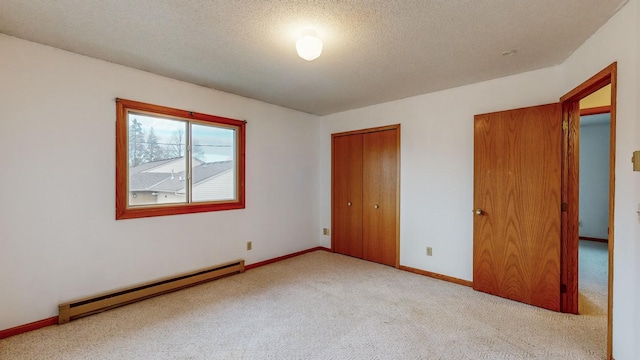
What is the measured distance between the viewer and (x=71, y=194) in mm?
2461

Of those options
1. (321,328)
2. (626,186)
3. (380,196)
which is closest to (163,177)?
(321,328)

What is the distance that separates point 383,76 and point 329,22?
122 centimetres

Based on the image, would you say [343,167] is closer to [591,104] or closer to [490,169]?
[490,169]

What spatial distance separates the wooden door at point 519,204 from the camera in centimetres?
260

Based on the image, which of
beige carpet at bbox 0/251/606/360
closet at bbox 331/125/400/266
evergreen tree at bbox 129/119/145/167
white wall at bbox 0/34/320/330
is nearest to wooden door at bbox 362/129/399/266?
closet at bbox 331/125/400/266

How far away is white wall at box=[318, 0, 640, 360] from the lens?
1680 millimetres

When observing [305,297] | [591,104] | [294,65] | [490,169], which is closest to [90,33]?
[294,65]

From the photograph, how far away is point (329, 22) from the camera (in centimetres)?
198

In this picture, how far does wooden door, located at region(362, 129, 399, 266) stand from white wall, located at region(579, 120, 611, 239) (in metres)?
4.61

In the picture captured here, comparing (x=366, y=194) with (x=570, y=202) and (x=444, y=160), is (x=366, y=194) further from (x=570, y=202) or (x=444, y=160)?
(x=570, y=202)

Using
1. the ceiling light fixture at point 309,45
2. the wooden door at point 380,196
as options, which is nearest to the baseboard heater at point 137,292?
the wooden door at point 380,196

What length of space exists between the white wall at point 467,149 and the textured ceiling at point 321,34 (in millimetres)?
195

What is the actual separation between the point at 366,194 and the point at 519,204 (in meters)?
1.99

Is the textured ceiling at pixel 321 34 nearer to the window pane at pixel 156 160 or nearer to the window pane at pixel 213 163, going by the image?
→ the window pane at pixel 156 160
